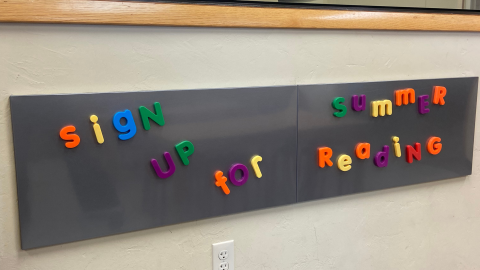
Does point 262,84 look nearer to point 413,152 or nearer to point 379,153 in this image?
point 379,153

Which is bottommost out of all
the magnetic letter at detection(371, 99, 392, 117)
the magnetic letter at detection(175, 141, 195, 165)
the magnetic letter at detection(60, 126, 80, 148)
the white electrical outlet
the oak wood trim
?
the white electrical outlet

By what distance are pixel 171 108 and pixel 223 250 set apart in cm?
43

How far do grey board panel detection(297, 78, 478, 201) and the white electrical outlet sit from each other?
0.26 m

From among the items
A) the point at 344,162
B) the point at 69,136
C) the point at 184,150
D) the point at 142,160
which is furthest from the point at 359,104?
the point at 69,136

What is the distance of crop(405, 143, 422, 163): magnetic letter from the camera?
4.49 ft

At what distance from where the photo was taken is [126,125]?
3.35 ft

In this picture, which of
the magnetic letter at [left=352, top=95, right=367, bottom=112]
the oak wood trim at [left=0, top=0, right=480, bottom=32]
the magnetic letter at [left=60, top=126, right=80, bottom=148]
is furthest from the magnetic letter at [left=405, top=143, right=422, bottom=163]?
the magnetic letter at [left=60, top=126, right=80, bottom=148]

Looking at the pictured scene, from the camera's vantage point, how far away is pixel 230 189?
3.80 ft

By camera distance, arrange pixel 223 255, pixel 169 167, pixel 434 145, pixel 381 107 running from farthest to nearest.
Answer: pixel 434 145, pixel 381 107, pixel 223 255, pixel 169 167

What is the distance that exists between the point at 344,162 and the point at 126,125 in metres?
0.66

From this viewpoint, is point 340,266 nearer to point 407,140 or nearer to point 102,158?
point 407,140

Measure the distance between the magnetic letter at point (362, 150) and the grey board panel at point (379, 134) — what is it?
0.01 meters

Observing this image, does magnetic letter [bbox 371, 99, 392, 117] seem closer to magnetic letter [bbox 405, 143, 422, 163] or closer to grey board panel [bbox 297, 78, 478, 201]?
grey board panel [bbox 297, 78, 478, 201]

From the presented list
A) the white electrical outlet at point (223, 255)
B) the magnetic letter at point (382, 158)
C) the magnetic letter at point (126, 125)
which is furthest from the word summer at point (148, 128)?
the magnetic letter at point (382, 158)
